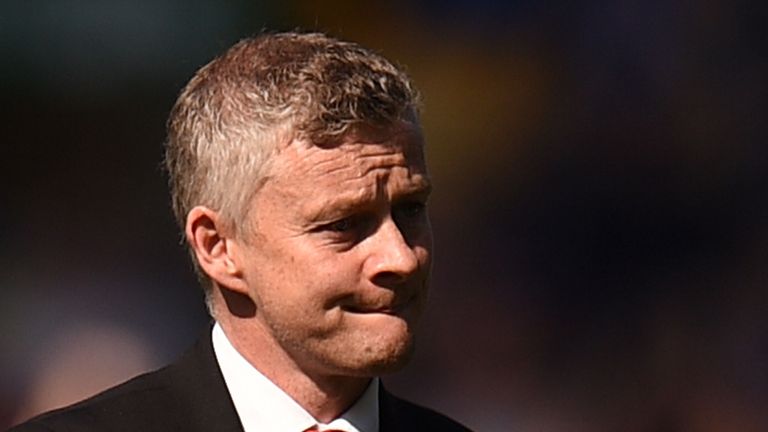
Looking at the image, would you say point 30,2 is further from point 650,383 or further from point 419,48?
point 650,383

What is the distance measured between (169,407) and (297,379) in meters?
0.20

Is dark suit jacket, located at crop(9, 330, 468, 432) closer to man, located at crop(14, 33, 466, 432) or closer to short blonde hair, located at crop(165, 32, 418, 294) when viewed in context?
man, located at crop(14, 33, 466, 432)

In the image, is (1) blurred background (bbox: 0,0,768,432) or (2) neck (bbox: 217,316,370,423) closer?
(2) neck (bbox: 217,316,370,423)

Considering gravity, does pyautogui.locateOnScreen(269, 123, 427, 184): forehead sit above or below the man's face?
above

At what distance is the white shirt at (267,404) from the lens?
230 cm

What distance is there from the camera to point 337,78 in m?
2.23

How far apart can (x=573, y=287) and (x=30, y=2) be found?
1220mm

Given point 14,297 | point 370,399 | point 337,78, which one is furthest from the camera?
point 14,297

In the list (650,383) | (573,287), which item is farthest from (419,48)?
(650,383)

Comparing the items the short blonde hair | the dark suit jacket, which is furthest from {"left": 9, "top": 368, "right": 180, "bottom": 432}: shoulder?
the short blonde hair

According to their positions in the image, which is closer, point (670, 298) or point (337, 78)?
point (337, 78)

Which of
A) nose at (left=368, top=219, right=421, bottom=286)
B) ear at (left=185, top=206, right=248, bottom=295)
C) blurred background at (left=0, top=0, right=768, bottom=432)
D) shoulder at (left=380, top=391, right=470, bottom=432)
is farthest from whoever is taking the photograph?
blurred background at (left=0, top=0, right=768, bottom=432)

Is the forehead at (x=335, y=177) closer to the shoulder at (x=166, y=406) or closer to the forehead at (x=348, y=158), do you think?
the forehead at (x=348, y=158)

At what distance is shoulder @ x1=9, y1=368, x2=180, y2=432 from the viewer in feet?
7.69
